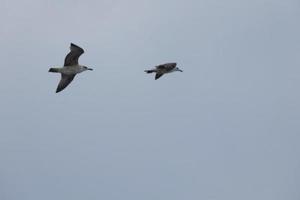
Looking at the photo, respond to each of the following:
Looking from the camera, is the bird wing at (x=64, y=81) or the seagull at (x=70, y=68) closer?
the seagull at (x=70, y=68)

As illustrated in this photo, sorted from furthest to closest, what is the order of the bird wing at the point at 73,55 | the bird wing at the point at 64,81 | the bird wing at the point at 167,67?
the bird wing at the point at 167,67
the bird wing at the point at 64,81
the bird wing at the point at 73,55

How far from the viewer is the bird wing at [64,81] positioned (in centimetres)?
17425

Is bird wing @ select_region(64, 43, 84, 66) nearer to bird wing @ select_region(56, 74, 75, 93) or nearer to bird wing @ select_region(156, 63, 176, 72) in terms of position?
bird wing @ select_region(56, 74, 75, 93)

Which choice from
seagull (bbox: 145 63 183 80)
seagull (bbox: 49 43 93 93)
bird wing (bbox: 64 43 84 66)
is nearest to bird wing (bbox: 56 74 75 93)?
seagull (bbox: 49 43 93 93)

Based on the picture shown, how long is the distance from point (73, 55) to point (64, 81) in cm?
380

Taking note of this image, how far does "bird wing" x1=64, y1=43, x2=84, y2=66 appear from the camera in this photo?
171m

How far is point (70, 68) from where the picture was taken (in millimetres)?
172875

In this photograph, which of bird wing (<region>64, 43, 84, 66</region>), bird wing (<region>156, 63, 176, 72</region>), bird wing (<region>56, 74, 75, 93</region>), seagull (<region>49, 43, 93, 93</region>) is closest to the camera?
bird wing (<region>64, 43, 84, 66</region>)

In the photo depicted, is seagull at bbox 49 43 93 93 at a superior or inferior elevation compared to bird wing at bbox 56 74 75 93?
superior

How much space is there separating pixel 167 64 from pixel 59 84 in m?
10.6

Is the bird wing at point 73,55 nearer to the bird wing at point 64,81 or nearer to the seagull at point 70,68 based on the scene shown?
the seagull at point 70,68

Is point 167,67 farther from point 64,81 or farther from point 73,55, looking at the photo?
point 64,81

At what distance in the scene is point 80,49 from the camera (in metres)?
171

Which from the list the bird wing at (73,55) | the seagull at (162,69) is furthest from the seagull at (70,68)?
the seagull at (162,69)
